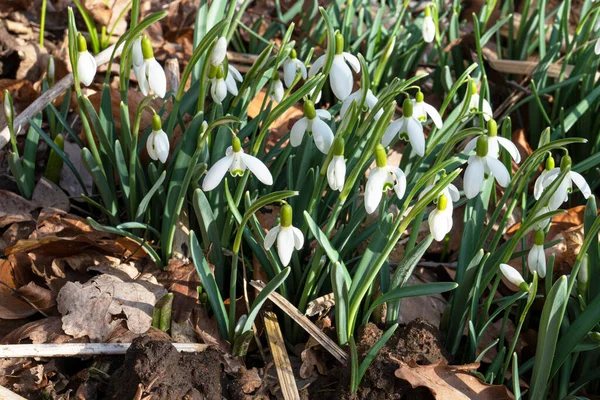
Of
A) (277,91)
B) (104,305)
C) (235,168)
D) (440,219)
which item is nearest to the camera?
(440,219)

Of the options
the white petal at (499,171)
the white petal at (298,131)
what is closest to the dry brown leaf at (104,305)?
the white petal at (298,131)

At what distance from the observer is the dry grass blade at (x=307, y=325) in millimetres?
1688

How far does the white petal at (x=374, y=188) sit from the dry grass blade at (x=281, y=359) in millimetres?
486

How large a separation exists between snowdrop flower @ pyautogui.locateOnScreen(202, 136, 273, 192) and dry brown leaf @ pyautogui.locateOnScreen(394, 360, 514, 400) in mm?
534

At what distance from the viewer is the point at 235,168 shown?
154 cm

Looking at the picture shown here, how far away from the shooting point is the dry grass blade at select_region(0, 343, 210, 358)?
158cm

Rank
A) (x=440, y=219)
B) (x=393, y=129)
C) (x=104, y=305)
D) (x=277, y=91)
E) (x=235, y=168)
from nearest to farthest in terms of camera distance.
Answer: (x=440, y=219) → (x=235, y=168) → (x=393, y=129) → (x=104, y=305) → (x=277, y=91)

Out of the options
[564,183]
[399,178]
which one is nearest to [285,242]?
[399,178]

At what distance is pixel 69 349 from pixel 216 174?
1.76 ft

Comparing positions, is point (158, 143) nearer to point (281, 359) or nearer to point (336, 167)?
point (336, 167)

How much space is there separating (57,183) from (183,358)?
904 millimetres

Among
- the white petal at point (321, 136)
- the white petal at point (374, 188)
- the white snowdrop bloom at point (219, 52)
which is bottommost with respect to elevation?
the white petal at point (374, 188)

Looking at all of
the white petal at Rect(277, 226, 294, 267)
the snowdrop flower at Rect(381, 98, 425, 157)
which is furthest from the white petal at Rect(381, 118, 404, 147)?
the white petal at Rect(277, 226, 294, 267)

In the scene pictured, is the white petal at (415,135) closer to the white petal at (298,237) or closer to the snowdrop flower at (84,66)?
the white petal at (298,237)
